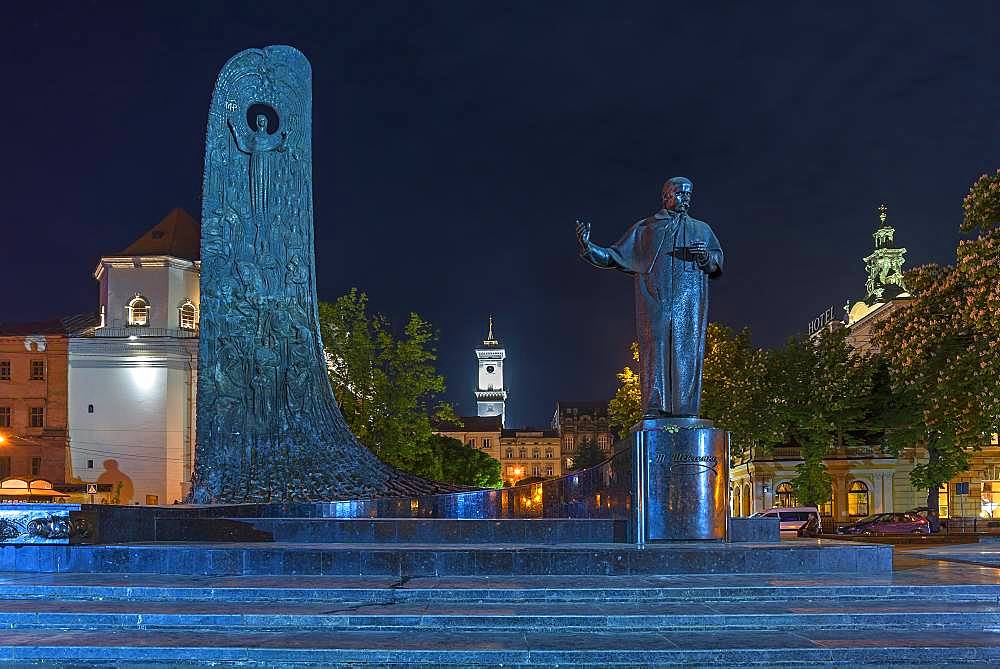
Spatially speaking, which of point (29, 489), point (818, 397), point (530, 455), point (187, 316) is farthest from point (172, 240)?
point (530, 455)

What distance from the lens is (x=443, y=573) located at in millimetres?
9492

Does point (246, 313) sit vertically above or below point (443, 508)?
above

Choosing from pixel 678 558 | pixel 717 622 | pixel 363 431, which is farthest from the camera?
pixel 363 431

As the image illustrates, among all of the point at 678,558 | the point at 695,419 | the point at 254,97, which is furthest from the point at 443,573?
the point at 254,97

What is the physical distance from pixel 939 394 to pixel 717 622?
1974 centimetres

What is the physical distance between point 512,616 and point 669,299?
474 centimetres

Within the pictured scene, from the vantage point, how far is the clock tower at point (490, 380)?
161625mm

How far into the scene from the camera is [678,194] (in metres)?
11.4

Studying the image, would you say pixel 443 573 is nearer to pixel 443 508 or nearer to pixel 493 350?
pixel 443 508

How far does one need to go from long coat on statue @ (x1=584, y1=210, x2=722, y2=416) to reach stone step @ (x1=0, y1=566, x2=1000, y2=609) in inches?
107

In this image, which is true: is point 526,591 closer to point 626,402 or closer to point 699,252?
point 699,252

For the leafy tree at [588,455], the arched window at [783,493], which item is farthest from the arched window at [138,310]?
the leafy tree at [588,455]

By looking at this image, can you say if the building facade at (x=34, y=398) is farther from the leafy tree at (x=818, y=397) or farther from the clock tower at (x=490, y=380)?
the clock tower at (x=490, y=380)

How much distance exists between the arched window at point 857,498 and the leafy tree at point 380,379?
22333 millimetres
